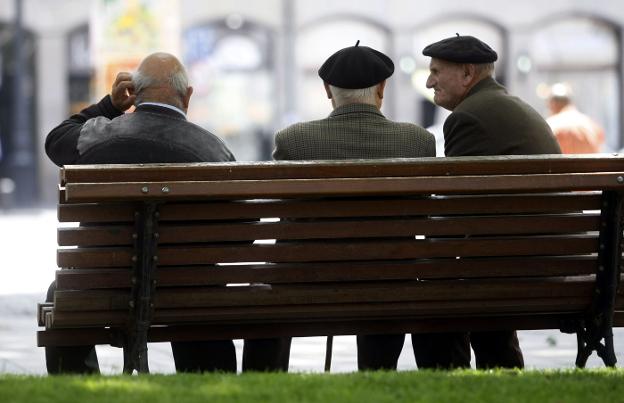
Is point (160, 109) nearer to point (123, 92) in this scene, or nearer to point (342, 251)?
point (123, 92)

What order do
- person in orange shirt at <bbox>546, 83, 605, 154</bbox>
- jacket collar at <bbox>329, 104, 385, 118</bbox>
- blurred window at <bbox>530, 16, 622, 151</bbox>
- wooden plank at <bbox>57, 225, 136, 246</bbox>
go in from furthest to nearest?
blurred window at <bbox>530, 16, 622, 151</bbox> → person in orange shirt at <bbox>546, 83, 605, 154</bbox> → jacket collar at <bbox>329, 104, 385, 118</bbox> → wooden plank at <bbox>57, 225, 136, 246</bbox>

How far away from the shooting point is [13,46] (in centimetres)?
3484

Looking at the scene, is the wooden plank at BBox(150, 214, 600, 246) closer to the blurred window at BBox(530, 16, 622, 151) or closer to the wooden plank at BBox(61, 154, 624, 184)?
the wooden plank at BBox(61, 154, 624, 184)

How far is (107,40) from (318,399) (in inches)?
676

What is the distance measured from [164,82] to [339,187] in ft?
4.59

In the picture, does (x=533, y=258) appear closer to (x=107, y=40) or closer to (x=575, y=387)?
(x=575, y=387)

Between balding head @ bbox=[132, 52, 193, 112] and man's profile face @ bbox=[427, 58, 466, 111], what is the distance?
1135 millimetres

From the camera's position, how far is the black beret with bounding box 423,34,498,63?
6.85 metres

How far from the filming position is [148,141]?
6184mm

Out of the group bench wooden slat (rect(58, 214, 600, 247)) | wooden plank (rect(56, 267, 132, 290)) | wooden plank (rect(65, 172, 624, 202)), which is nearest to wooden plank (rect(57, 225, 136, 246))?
bench wooden slat (rect(58, 214, 600, 247))

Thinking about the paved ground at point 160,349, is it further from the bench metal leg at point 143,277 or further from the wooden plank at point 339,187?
the wooden plank at point 339,187

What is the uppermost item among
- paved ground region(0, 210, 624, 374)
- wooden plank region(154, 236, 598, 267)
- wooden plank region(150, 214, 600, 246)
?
wooden plank region(150, 214, 600, 246)

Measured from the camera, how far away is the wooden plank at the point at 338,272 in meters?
5.51

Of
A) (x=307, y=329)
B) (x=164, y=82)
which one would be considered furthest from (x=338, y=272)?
(x=164, y=82)
